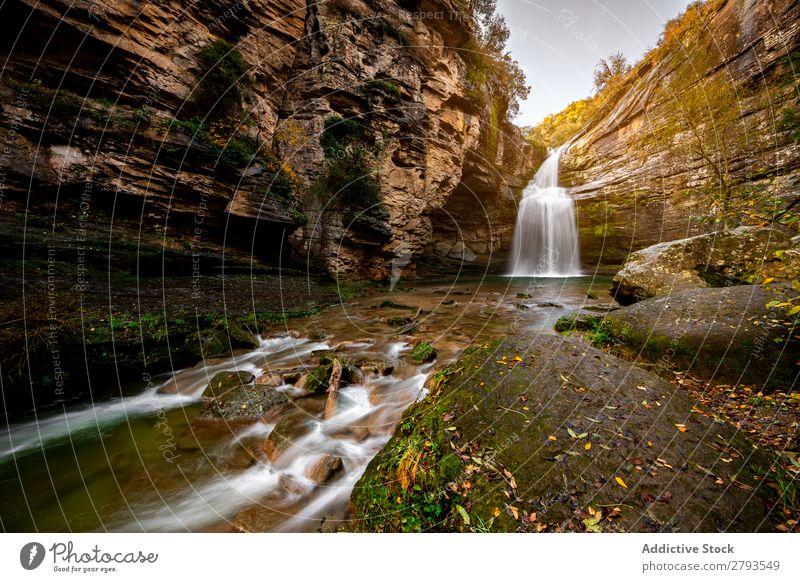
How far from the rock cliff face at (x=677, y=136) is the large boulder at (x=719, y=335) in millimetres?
6772

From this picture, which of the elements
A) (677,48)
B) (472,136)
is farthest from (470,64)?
(677,48)

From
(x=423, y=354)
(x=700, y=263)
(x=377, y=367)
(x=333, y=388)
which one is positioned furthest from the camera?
(x=700, y=263)

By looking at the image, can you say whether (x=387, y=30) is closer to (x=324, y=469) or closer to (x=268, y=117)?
(x=268, y=117)

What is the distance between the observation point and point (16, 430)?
13.2 ft

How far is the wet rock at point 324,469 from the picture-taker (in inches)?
129

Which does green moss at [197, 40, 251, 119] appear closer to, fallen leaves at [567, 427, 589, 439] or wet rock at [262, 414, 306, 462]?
wet rock at [262, 414, 306, 462]

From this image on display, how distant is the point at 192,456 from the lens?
3.69m

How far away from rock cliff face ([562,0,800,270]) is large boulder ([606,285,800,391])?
6772 millimetres

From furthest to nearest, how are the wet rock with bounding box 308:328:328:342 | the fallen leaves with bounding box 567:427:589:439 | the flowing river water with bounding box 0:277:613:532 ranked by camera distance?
the wet rock with bounding box 308:328:328:342 → the flowing river water with bounding box 0:277:613:532 → the fallen leaves with bounding box 567:427:589:439

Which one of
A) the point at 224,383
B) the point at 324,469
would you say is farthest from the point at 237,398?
the point at 324,469

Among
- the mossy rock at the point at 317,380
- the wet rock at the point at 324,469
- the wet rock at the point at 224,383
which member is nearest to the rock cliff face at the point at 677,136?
the mossy rock at the point at 317,380

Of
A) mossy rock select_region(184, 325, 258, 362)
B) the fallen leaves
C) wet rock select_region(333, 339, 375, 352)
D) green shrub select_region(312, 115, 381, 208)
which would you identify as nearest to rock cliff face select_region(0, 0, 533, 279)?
green shrub select_region(312, 115, 381, 208)
